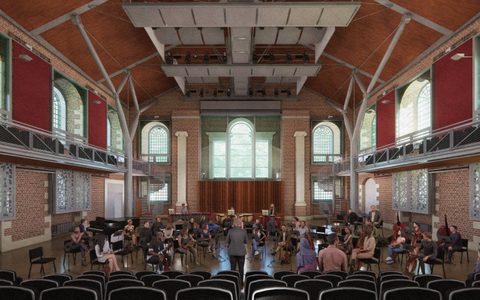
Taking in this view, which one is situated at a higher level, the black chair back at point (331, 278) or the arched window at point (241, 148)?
the arched window at point (241, 148)

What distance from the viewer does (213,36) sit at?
24.4m

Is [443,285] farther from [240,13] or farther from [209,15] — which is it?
[209,15]

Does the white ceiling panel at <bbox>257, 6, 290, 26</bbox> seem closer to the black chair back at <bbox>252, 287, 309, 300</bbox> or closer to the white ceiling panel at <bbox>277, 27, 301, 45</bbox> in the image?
the white ceiling panel at <bbox>277, 27, 301, 45</bbox>

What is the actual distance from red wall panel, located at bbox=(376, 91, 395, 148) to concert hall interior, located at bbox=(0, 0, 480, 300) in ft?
Result: 0.53

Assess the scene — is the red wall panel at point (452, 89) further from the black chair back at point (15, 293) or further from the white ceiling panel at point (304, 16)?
the black chair back at point (15, 293)

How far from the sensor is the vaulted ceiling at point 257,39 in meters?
17.1

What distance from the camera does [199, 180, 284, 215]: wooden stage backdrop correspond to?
1318 inches

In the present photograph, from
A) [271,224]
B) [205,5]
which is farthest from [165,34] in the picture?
[271,224]

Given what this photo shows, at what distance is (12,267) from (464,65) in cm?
1813

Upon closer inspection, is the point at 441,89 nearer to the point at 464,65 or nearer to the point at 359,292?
the point at 464,65

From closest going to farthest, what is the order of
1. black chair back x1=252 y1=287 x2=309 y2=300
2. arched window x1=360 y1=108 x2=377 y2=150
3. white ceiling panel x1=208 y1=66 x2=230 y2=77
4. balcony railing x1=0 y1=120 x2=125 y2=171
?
black chair back x1=252 y1=287 x2=309 y2=300
balcony railing x1=0 y1=120 x2=125 y2=171
white ceiling panel x1=208 y1=66 x2=230 y2=77
arched window x1=360 y1=108 x2=377 y2=150

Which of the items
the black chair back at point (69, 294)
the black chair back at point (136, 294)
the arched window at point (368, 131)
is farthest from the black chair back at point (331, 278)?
the arched window at point (368, 131)

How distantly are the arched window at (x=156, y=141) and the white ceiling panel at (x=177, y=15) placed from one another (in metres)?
17.4

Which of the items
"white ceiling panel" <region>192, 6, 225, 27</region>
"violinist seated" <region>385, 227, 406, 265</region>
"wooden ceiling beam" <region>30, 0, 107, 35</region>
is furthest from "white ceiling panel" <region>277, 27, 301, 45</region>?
"violinist seated" <region>385, 227, 406, 265</region>
